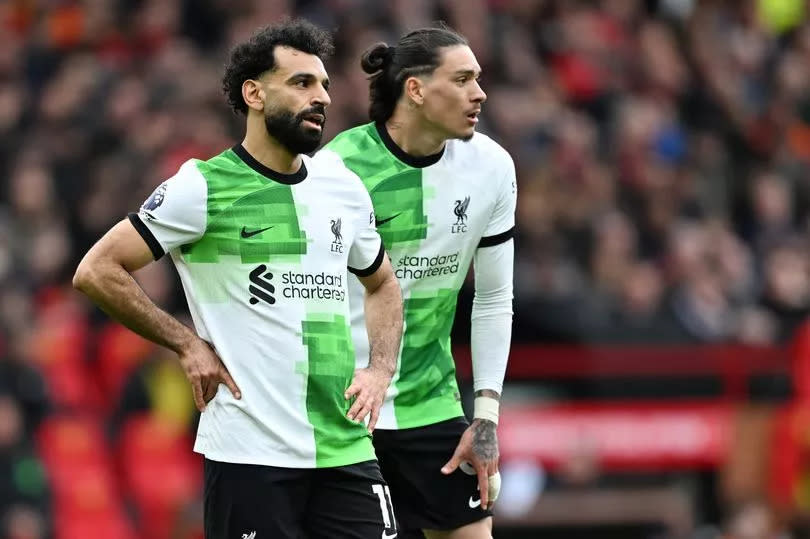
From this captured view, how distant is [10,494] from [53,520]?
349 millimetres

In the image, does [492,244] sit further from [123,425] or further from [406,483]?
[123,425]

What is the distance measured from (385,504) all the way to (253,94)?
5.17 ft

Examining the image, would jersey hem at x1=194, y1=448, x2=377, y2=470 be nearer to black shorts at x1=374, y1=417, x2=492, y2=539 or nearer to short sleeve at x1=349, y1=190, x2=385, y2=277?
short sleeve at x1=349, y1=190, x2=385, y2=277

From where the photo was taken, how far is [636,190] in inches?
639

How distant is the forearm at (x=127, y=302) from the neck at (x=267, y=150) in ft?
2.12

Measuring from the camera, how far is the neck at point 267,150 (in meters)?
6.41

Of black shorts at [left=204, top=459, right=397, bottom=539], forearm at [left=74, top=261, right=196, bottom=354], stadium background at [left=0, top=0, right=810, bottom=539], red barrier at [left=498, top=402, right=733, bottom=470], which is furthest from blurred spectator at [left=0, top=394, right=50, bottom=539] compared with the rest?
forearm at [left=74, top=261, right=196, bottom=354]

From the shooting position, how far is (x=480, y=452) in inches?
285

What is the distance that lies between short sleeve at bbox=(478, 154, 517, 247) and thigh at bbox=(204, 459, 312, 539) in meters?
1.55

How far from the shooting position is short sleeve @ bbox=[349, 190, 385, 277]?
6605 millimetres

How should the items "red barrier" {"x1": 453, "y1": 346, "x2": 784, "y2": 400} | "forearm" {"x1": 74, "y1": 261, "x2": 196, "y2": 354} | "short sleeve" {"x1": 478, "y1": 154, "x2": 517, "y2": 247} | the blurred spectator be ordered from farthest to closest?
1. "red barrier" {"x1": 453, "y1": 346, "x2": 784, "y2": 400}
2. the blurred spectator
3. "short sleeve" {"x1": 478, "y1": 154, "x2": 517, "y2": 247}
4. "forearm" {"x1": 74, "y1": 261, "x2": 196, "y2": 354}

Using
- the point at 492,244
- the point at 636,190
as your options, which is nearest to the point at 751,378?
the point at 636,190

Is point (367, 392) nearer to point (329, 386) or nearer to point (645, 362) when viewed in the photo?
point (329, 386)

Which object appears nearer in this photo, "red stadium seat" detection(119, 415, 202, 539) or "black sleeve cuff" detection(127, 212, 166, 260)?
"black sleeve cuff" detection(127, 212, 166, 260)
